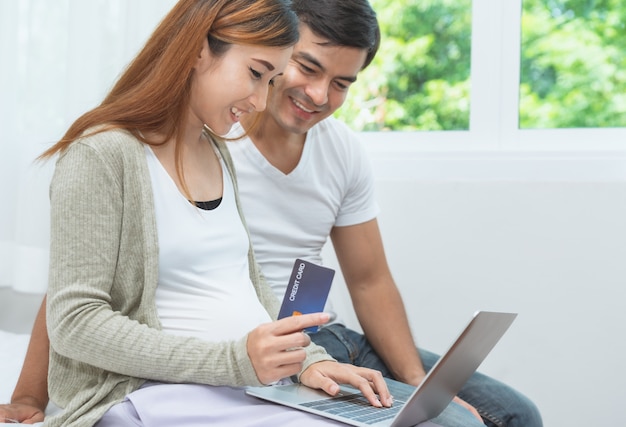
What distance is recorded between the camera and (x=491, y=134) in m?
2.18

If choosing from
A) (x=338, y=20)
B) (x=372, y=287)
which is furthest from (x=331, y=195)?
(x=338, y=20)

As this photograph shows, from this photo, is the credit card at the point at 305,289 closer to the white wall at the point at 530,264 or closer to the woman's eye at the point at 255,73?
the woman's eye at the point at 255,73

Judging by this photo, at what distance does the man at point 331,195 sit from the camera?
5.13 feet

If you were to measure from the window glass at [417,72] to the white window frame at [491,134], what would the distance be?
61 mm

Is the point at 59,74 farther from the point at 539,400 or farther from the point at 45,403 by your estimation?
the point at 539,400

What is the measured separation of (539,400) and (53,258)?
4.43 ft

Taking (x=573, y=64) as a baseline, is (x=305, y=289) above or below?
below

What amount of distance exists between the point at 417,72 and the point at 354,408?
138cm

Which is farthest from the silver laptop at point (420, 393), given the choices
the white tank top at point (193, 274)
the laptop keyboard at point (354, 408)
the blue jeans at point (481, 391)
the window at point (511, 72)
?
the window at point (511, 72)

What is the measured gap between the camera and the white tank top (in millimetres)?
1173

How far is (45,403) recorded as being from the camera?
1.35 m

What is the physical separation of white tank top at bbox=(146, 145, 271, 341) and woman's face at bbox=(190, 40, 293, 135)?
0.12m

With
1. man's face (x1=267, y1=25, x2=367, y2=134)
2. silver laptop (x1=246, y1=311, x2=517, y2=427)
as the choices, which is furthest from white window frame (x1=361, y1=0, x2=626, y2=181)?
silver laptop (x1=246, y1=311, x2=517, y2=427)

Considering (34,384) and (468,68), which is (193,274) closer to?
(34,384)
